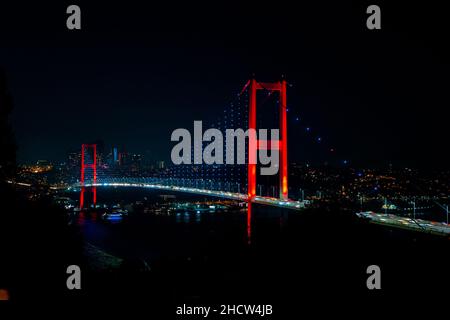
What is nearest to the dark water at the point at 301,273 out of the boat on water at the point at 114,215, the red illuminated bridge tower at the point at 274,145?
the red illuminated bridge tower at the point at 274,145

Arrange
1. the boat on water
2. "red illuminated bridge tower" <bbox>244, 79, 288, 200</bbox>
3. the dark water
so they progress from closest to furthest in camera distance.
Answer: the dark water, "red illuminated bridge tower" <bbox>244, 79, 288, 200</bbox>, the boat on water

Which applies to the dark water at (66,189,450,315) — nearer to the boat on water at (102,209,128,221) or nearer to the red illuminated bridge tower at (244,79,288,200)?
the red illuminated bridge tower at (244,79,288,200)

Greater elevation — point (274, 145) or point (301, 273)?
point (274, 145)

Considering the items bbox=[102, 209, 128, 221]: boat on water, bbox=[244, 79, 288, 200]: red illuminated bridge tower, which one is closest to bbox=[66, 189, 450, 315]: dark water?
bbox=[244, 79, 288, 200]: red illuminated bridge tower

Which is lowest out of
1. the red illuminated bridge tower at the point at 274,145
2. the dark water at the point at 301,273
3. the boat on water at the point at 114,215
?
the boat on water at the point at 114,215

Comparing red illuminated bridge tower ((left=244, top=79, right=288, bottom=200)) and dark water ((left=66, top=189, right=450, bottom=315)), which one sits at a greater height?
red illuminated bridge tower ((left=244, top=79, right=288, bottom=200))

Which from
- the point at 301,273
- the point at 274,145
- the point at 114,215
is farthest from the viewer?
the point at 114,215

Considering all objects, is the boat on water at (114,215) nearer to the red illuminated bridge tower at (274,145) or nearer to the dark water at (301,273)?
the red illuminated bridge tower at (274,145)

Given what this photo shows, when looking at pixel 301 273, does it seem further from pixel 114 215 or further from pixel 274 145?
pixel 114 215

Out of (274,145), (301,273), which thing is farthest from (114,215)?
(301,273)
